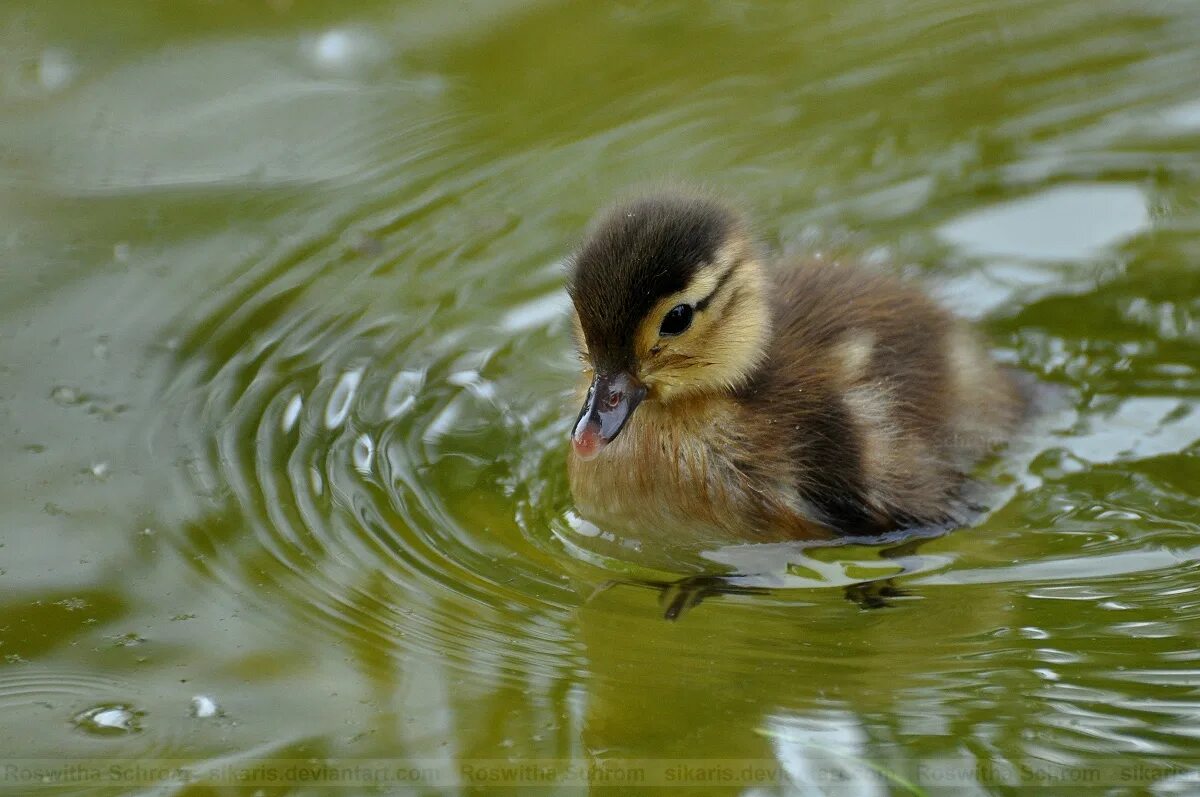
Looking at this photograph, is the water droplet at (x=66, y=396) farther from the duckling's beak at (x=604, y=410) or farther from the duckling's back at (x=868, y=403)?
the duckling's back at (x=868, y=403)

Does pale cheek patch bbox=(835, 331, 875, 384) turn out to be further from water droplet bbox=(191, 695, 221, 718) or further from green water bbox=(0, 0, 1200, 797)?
water droplet bbox=(191, 695, 221, 718)

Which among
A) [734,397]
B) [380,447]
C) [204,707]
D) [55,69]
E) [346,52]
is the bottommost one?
[204,707]

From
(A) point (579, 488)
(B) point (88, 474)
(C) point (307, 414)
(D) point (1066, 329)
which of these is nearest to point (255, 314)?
(C) point (307, 414)

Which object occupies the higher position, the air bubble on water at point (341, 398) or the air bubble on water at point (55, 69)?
the air bubble on water at point (55, 69)

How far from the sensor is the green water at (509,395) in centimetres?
278

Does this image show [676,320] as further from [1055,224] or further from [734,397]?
[1055,224]

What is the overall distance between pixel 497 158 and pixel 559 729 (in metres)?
A: 2.73

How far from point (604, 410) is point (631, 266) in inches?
12.9

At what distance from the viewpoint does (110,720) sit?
9.18 ft

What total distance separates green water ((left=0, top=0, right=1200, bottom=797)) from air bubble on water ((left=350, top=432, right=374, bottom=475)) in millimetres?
11

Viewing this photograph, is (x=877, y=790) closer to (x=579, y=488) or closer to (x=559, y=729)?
(x=559, y=729)

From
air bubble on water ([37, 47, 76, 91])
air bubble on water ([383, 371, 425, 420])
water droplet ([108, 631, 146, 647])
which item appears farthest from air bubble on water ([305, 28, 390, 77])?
water droplet ([108, 631, 146, 647])

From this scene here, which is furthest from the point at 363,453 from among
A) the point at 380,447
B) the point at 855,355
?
the point at 855,355

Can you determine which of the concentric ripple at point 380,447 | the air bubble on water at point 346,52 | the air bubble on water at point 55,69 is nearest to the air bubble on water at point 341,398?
the concentric ripple at point 380,447
